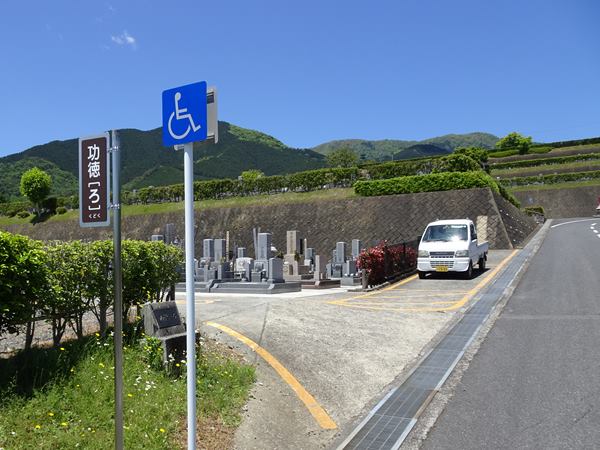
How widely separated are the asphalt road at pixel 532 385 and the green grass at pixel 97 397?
92.0 inches

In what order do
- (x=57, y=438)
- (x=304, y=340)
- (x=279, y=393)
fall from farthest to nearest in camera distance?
(x=304, y=340) → (x=279, y=393) → (x=57, y=438)

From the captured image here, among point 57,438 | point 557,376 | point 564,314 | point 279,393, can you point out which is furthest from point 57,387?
point 564,314

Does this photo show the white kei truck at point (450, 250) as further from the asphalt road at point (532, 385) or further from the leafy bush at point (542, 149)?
the leafy bush at point (542, 149)

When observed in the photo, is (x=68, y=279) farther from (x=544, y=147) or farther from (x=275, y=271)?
(x=544, y=147)

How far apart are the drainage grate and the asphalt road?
285 millimetres

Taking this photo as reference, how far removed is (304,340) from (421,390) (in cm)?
213

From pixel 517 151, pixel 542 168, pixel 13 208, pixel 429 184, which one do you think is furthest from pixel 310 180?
pixel 517 151

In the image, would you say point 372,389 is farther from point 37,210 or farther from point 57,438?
point 37,210

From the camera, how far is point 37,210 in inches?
2210

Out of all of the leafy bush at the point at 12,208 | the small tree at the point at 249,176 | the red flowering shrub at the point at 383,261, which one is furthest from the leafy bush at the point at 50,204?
the red flowering shrub at the point at 383,261

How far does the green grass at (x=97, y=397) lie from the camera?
3807 mm

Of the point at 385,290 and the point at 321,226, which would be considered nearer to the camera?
the point at 385,290

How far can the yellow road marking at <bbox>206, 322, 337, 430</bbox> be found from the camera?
4945 millimetres

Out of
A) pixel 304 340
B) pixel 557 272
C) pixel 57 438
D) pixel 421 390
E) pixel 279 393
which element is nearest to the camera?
pixel 57 438
